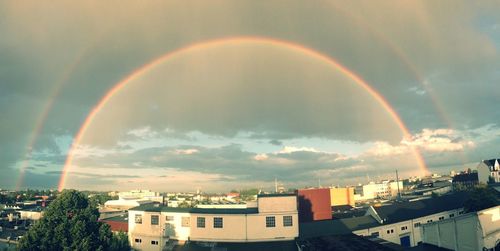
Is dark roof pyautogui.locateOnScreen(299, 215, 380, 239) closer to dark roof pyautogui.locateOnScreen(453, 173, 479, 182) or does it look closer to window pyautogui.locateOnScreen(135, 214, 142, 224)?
window pyautogui.locateOnScreen(135, 214, 142, 224)

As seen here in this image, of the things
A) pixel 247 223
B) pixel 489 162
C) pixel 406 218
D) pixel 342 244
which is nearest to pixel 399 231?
pixel 406 218

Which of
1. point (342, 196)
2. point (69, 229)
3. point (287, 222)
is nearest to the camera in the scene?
point (69, 229)

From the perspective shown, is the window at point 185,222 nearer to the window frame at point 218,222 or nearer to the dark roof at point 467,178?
the window frame at point 218,222

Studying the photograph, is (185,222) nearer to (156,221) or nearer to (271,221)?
(156,221)

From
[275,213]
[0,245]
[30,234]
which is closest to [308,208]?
[275,213]

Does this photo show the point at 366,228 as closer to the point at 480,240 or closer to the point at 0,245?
the point at 480,240

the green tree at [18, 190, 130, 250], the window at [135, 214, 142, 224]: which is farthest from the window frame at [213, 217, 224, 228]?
the window at [135, 214, 142, 224]
